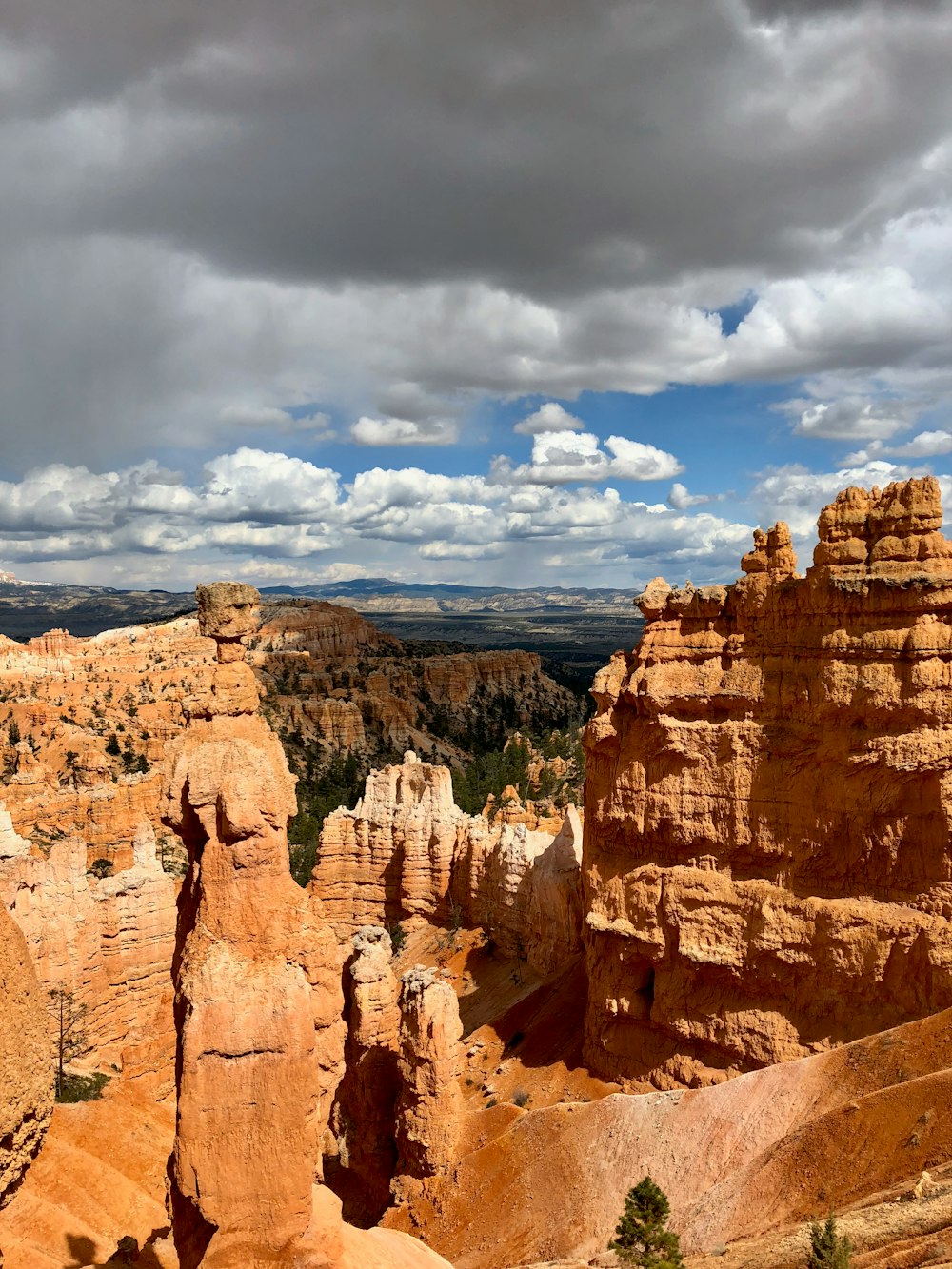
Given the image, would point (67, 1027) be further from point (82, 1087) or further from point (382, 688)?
point (382, 688)

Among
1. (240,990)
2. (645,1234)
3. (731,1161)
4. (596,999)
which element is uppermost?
(240,990)

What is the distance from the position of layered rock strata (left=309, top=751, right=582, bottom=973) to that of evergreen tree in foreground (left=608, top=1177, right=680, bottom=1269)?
1941cm

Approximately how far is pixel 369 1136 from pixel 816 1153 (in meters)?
12.0

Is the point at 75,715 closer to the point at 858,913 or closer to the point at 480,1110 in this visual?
the point at 480,1110

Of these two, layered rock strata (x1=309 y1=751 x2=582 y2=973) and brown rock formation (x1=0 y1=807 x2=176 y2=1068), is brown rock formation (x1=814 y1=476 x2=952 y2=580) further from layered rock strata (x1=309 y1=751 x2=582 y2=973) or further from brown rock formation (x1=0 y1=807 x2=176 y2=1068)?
brown rock formation (x1=0 y1=807 x2=176 y2=1068)

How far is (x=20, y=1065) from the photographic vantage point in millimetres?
8758

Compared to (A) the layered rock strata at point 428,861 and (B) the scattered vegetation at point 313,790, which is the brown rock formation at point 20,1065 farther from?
(B) the scattered vegetation at point 313,790

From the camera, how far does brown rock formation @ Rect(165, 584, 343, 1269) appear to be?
1173cm

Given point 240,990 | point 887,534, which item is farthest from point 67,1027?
point 887,534

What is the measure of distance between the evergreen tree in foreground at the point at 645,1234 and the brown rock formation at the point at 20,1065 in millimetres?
9180

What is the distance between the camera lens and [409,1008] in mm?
20625

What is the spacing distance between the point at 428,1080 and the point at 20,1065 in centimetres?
1346

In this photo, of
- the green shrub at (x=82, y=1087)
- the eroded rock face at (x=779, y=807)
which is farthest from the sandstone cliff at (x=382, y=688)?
the eroded rock face at (x=779, y=807)

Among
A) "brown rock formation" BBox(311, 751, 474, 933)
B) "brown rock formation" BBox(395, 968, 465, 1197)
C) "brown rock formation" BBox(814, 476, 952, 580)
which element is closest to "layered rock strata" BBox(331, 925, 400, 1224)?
"brown rock formation" BBox(395, 968, 465, 1197)
